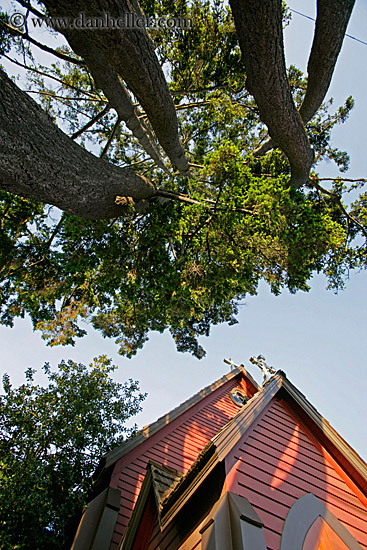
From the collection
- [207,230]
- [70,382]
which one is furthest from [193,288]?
[70,382]

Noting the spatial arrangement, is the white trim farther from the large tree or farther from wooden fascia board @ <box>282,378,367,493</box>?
the large tree

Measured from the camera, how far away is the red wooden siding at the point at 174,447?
20.0ft

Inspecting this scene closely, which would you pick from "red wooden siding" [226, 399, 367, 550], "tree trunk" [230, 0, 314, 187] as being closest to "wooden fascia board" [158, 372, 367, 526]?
"red wooden siding" [226, 399, 367, 550]

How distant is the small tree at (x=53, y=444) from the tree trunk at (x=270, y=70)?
7.80 meters

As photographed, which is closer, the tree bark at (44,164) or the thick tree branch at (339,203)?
the tree bark at (44,164)

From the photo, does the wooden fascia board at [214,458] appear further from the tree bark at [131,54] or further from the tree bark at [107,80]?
the tree bark at [107,80]

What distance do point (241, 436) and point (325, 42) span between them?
732 cm

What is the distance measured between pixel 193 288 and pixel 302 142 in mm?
4603

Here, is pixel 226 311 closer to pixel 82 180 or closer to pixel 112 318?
pixel 112 318

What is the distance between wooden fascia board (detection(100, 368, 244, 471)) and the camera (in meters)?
6.30

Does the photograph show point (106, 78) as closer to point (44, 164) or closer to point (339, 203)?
point (44, 164)

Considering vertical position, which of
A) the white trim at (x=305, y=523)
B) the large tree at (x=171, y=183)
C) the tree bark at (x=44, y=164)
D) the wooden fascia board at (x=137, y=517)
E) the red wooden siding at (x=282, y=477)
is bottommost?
the wooden fascia board at (x=137, y=517)

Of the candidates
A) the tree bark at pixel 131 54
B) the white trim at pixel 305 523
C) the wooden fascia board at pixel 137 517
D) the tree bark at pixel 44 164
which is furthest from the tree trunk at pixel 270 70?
the wooden fascia board at pixel 137 517

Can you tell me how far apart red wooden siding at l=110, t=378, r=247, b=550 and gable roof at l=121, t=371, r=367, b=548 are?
61.6 inches
